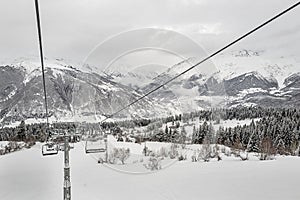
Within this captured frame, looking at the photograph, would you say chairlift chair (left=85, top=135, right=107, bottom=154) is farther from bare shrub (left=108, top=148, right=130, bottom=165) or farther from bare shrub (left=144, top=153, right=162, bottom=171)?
bare shrub (left=108, top=148, right=130, bottom=165)

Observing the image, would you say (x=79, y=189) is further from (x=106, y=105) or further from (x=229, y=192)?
(x=229, y=192)

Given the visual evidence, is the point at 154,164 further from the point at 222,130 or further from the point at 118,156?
the point at 222,130

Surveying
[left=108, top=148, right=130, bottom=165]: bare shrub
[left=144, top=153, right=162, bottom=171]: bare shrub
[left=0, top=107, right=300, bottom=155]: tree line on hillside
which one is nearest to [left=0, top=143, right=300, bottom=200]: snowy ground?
[left=144, top=153, right=162, bottom=171]: bare shrub

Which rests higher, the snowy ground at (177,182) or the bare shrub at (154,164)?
the bare shrub at (154,164)

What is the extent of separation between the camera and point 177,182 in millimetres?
10492

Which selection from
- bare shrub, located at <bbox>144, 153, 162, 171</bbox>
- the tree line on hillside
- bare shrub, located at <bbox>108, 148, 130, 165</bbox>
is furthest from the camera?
bare shrub, located at <bbox>108, 148, 130, 165</bbox>

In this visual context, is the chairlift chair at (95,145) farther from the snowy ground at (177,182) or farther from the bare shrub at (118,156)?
the bare shrub at (118,156)

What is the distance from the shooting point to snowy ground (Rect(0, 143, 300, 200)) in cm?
876

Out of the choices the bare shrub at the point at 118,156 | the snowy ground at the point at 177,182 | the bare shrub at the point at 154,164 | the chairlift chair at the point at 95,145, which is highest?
the chairlift chair at the point at 95,145

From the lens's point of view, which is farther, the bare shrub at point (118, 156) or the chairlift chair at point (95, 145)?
the bare shrub at point (118, 156)

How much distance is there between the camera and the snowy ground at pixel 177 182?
8.76 meters

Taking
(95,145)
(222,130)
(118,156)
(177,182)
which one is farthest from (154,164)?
(222,130)

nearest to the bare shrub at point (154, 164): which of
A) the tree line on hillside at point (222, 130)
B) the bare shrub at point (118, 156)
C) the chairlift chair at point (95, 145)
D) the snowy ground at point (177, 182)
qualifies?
the snowy ground at point (177, 182)

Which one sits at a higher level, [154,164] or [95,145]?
[95,145]
